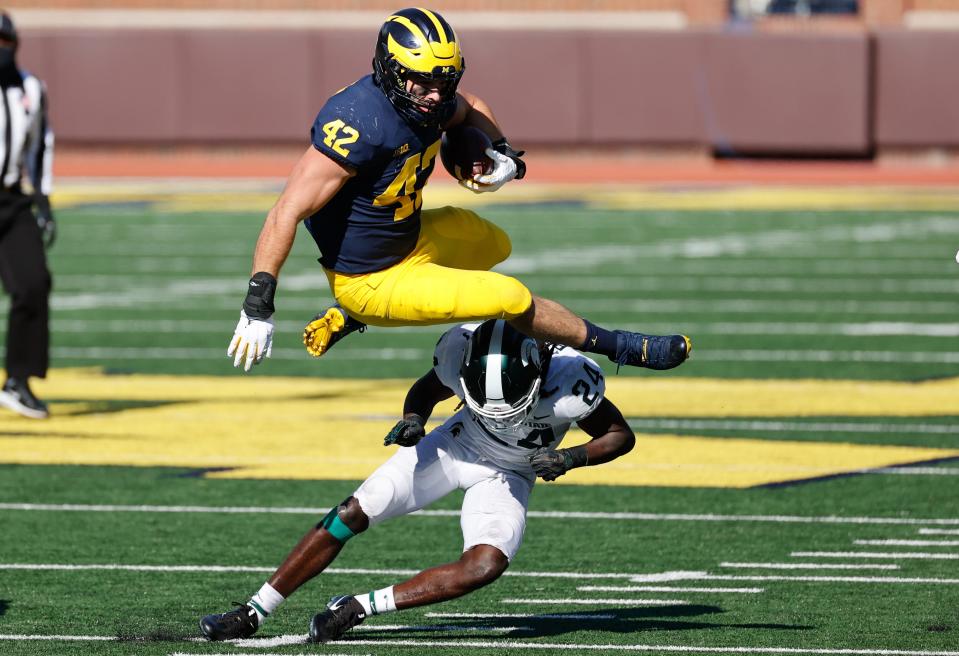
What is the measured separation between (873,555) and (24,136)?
5558mm

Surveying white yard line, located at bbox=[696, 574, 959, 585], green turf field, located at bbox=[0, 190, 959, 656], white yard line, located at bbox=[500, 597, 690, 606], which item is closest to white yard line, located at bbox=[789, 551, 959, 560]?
green turf field, located at bbox=[0, 190, 959, 656]

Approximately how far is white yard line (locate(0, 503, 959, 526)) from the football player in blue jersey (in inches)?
91.7

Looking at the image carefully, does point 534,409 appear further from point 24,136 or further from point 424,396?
point 24,136

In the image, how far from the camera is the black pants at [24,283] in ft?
38.1

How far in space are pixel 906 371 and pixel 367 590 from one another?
21.8ft

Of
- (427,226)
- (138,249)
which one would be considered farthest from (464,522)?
(138,249)

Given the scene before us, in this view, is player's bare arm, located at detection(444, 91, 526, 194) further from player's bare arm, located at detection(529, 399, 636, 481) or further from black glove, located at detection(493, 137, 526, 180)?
player's bare arm, located at detection(529, 399, 636, 481)

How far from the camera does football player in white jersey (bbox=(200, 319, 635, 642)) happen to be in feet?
21.9

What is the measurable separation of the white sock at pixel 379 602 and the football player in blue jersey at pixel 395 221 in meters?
0.87

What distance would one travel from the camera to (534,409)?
675 centimetres

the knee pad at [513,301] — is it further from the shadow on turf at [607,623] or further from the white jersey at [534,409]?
Result: the shadow on turf at [607,623]

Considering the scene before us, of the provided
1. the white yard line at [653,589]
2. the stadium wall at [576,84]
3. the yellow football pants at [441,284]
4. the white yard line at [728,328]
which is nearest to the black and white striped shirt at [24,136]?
the white yard line at [728,328]

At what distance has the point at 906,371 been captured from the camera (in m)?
13.6

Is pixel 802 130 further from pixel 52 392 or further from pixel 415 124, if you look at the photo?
pixel 415 124
